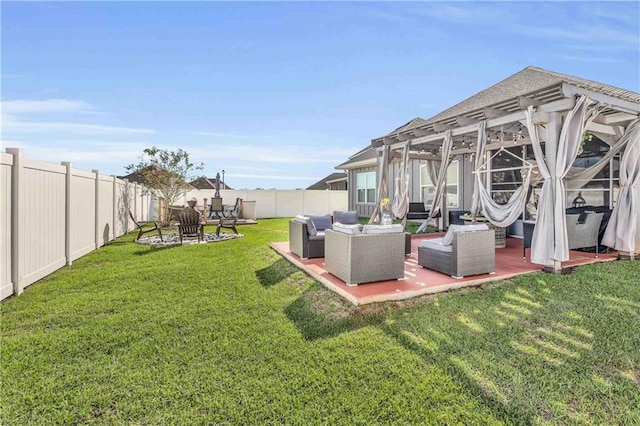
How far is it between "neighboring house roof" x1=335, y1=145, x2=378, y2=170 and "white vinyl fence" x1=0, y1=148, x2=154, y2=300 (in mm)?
10803

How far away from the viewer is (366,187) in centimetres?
1653

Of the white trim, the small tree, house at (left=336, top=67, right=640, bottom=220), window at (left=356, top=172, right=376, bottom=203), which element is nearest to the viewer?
house at (left=336, top=67, right=640, bottom=220)

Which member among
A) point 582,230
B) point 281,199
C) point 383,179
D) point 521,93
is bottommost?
point 582,230

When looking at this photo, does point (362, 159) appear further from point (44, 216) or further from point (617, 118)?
point (44, 216)

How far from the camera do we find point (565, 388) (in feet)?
7.24

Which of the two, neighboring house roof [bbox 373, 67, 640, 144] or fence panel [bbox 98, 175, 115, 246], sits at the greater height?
neighboring house roof [bbox 373, 67, 640, 144]

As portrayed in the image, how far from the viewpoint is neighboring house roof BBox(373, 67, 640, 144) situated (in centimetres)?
519

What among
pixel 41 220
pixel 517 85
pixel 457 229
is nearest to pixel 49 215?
pixel 41 220

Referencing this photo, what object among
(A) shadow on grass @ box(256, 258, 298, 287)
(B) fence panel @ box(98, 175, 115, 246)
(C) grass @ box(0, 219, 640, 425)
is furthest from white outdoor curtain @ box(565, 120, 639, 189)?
(B) fence panel @ box(98, 175, 115, 246)

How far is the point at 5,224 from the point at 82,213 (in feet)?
9.86

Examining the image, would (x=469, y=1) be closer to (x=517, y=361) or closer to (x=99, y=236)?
(x=517, y=361)

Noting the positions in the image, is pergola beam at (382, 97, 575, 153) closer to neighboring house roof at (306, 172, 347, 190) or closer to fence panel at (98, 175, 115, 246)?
fence panel at (98, 175, 115, 246)

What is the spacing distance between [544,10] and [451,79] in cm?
367

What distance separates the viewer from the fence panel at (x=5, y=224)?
3.74 metres
